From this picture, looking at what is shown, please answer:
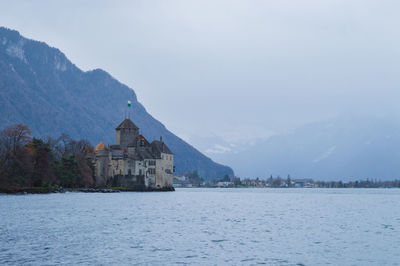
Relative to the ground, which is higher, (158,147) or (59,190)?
(158,147)

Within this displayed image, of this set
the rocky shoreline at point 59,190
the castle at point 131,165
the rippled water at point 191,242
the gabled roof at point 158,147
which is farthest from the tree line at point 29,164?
the rippled water at point 191,242

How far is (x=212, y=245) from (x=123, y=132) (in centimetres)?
13087

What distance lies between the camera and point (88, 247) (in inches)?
1222

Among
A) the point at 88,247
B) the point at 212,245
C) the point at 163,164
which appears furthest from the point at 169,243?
the point at 163,164

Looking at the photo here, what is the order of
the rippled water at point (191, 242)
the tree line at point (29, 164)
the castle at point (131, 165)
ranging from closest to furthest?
1. the rippled water at point (191, 242)
2. the tree line at point (29, 164)
3. the castle at point (131, 165)

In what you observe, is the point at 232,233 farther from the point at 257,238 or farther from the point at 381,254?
the point at 381,254

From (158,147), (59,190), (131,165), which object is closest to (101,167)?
(131,165)

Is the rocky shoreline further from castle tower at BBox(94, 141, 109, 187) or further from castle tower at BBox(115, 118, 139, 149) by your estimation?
castle tower at BBox(115, 118, 139, 149)

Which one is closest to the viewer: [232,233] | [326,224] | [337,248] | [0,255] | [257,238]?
[0,255]

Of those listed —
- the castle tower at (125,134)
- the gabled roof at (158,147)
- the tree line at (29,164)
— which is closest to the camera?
the tree line at (29,164)

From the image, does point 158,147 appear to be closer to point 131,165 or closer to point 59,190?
point 131,165

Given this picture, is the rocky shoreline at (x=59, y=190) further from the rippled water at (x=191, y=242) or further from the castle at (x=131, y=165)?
the rippled water at (x=191, y=242)

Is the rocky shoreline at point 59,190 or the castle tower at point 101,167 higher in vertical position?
the castle tower at point 101,167

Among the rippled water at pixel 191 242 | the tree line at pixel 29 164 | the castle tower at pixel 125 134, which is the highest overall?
the castle tower at pixel 125 134
